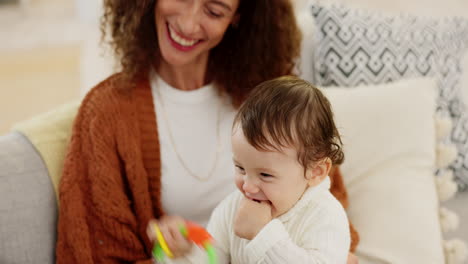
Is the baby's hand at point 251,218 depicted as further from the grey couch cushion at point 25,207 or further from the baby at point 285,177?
the grey couch cushion at point 25,207

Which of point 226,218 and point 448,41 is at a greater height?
point 448,41

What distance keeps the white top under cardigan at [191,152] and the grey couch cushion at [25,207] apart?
32 centimetres

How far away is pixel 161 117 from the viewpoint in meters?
1.58

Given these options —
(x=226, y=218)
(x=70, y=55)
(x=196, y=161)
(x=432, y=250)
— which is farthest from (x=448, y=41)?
(x=70, y=55)

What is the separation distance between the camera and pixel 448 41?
1.94 meters

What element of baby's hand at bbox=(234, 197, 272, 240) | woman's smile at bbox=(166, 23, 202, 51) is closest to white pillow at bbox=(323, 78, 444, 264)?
woman's smile at bbox=(166, 23, 202, 51)

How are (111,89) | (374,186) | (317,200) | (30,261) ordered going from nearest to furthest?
(317,200) < (30,261) < (111,89) < (374,186)

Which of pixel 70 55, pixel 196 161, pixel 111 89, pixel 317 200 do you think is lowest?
pixel 70 55

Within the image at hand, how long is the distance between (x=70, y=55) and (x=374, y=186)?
2.81 metres

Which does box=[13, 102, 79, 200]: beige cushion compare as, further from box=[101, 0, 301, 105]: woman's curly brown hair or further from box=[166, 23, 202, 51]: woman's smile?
box=[166, 23, 202, 51]: woman's smile

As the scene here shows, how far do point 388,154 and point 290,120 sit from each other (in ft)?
2.55

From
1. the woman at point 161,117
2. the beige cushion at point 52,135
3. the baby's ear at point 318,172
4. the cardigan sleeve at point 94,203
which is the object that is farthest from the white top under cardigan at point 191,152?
the baby's ear at point 318,172

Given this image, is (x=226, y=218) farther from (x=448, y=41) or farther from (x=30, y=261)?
(x=448, y=41)

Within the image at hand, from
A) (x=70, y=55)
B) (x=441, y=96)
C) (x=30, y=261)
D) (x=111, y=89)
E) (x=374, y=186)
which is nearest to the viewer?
(x=30, y=261)
